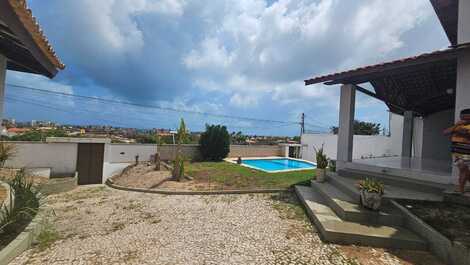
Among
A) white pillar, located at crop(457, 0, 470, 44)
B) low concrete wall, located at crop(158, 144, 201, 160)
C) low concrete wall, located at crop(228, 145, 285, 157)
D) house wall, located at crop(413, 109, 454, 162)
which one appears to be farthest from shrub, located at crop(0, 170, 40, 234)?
house wall, located at crop(413, 109, 454, 162)

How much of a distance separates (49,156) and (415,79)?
58.1 feet

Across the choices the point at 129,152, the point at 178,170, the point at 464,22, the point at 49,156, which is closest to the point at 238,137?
the point at 129,152

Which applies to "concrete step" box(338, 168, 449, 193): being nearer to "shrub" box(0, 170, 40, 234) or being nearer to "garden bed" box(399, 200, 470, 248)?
"garden bed" box(399, 200, 470, 248)

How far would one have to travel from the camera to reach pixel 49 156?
517 inches

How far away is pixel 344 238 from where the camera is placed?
4121 millimetres

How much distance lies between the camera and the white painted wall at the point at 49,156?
12617 millimetres

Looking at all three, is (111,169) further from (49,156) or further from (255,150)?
(255,150)

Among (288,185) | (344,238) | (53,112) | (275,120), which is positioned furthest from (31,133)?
(275,120)

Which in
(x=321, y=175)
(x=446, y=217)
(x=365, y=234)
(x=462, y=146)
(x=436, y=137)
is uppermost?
(x=436, y=137)

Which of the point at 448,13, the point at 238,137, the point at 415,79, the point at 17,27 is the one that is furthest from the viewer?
the point at 238,137

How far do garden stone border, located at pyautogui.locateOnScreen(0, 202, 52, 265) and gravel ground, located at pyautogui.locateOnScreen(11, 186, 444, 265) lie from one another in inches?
4.4

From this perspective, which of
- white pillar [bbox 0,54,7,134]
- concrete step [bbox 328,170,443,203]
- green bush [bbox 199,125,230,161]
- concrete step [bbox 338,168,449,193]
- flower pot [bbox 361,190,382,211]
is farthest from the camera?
green bush [bbox 199,125,230,161]

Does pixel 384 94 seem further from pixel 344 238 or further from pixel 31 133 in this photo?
pixel 31 133

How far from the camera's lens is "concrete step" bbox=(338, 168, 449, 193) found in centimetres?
559
